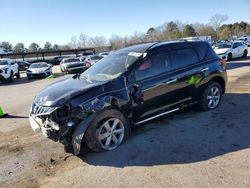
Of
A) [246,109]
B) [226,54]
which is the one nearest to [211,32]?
[226,54]

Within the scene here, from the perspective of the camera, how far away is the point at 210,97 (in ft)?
22.6

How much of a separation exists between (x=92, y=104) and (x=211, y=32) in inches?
3799

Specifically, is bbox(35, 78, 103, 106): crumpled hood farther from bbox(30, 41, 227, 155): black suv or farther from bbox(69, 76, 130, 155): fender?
bbox(69, 76, 130, 155): fender

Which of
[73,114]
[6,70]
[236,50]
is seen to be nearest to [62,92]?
[73,114]

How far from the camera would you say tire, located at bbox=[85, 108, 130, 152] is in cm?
471

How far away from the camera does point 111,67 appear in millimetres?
5812

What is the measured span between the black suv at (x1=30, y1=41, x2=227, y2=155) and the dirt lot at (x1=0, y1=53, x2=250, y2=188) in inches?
13.9

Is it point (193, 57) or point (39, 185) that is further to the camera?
point (193, 57)

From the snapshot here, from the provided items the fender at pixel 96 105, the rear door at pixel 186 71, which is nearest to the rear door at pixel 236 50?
the rear door at pixel 186 71

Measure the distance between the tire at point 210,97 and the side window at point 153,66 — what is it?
1335mm

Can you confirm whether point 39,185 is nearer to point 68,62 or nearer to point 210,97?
point 210,97

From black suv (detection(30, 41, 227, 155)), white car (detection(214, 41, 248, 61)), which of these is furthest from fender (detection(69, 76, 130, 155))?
white car (detection(214, 41, 248, 61))

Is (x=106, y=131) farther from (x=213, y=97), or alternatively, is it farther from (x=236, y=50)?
(x=236, y=50)

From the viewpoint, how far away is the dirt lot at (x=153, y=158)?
12.8 feet
